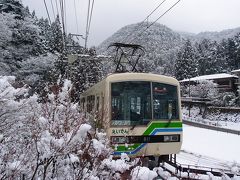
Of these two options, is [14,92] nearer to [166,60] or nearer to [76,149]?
[76,149]

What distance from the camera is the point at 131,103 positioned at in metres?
8.38

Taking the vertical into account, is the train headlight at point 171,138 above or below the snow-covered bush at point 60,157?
below

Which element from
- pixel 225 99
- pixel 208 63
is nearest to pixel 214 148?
pixel 225 99

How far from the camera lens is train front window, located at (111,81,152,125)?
8266 mm

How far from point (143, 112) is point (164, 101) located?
68 centimetres

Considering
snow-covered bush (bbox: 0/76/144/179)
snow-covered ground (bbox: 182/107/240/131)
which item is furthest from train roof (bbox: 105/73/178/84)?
snow-covered ground (bbox: 182/107/240/131)

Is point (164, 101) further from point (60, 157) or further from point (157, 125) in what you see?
point (60, 157)

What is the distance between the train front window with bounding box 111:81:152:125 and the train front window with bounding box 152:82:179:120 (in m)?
0.18

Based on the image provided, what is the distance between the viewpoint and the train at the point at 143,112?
8141 mm

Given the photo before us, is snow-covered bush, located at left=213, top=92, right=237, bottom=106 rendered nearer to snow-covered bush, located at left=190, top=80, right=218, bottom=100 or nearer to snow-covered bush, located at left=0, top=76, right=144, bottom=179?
snow-covered bush, located at left=190, top=80, right=218, bottom=100

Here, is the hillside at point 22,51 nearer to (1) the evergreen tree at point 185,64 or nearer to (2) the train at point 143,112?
(2) the train at point 143,112

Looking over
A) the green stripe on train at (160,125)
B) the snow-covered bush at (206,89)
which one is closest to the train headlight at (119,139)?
the green stripe on train at (160,125)

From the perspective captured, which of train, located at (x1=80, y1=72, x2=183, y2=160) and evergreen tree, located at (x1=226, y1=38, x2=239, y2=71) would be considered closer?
train, located at (x1=80, y1=72, x2=183, y2=160)

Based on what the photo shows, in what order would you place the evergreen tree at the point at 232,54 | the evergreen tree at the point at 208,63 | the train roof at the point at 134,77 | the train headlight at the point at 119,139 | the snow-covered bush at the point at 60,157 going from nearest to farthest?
1. the snow-covered bush at the point at 60,157
2. the train headlight at the point at 119,139
3. the train roof at the point at 134,77
4. the evergreen tree at the point at 232,54
5. the evergreen tree at the point at 208,63
